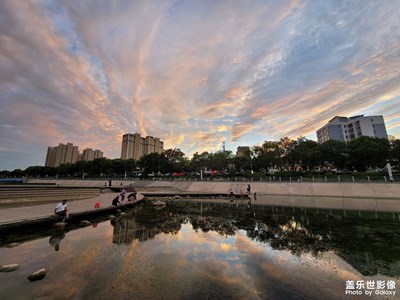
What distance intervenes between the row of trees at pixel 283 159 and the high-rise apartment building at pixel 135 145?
26.0 m

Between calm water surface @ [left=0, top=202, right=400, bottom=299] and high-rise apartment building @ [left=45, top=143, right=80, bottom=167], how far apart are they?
15241 cm

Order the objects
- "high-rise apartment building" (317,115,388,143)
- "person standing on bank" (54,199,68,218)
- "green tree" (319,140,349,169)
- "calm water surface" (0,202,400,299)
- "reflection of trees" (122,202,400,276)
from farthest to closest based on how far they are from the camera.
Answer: "high-rise apartment building" (317,115,388,143), "green tree" (319,140,349,169), "person standing on bank" (54,199,68,218), "reflection of trees" (122,202,400,276), "calm water surface" (0,202,400,299)

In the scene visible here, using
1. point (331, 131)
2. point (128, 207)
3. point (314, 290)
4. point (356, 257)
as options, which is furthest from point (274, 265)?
point (331, 131)

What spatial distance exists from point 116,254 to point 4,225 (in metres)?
6.60

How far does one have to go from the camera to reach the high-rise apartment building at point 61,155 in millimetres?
135300

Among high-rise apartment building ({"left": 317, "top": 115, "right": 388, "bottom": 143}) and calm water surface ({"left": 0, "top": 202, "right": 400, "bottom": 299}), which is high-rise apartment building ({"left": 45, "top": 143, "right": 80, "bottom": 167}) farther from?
high-rise apartment building ({"left": 317, "top": 115, "right": 388, "bottom": 143})

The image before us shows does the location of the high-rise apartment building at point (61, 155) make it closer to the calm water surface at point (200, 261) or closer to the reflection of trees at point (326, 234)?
the reflection of trees at point (326, 234)

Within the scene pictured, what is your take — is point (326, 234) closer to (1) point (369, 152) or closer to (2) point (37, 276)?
A: (2) point (37, 276)

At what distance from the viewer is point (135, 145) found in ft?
391

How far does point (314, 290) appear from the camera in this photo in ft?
17.2

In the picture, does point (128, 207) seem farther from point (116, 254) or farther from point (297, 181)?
point (297, 181)

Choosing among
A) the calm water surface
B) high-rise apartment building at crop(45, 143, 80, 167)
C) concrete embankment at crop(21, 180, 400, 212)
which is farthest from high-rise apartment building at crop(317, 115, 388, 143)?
high-rise apartment building at crop(45, 143, 80, 167)

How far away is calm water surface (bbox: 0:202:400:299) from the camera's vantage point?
16.9 feet

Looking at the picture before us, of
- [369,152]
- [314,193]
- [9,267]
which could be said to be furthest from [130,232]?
[369,152]
